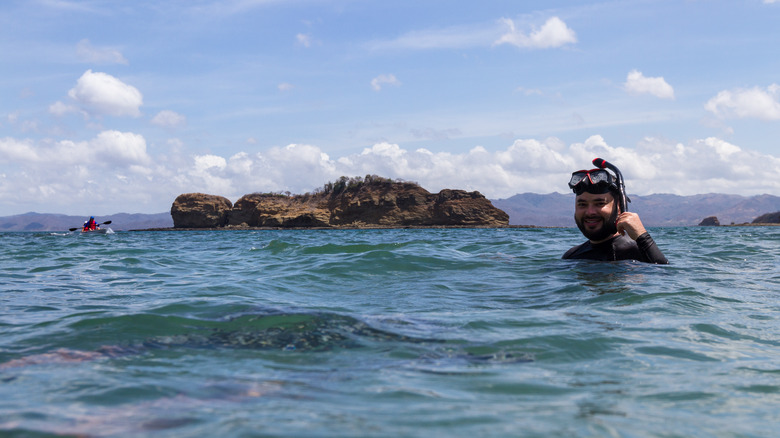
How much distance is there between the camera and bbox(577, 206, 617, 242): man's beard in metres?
7.64

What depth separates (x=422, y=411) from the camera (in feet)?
8.16

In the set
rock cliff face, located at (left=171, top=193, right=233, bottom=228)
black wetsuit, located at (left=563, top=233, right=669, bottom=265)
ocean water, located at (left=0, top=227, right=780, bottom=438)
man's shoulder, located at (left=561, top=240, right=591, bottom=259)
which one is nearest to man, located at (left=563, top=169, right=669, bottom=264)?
black wetsuit, located at (left=563, top=233, right=669, bottom=265)

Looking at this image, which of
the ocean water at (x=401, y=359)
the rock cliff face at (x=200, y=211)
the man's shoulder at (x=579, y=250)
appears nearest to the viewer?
the ocean water at (x=401, y=359)

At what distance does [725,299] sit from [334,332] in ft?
14.4

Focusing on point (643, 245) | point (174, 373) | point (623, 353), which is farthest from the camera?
point (643, 245)

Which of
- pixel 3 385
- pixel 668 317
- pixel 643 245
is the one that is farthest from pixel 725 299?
pixel 3 385

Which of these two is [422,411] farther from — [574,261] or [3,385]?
[574,261]

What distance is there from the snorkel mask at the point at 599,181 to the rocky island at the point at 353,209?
76.7m

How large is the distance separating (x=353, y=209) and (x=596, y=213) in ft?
266

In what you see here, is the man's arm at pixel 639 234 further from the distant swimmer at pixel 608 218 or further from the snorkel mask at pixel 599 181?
the snorkel mask at pixel 599 181

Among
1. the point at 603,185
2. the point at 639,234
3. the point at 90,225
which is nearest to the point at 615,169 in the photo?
the point at 603,185

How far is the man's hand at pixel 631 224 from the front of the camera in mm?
7559

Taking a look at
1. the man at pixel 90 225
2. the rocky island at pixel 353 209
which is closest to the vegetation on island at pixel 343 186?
the rocky island at pixel 353 209

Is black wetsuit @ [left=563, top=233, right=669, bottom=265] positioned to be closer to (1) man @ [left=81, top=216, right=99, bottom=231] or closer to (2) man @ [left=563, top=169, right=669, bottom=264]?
(2) man @ [left=563, top=169, right=669, bottom=264]
